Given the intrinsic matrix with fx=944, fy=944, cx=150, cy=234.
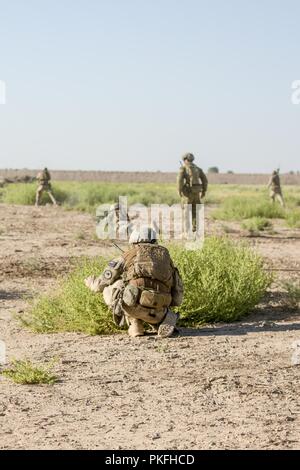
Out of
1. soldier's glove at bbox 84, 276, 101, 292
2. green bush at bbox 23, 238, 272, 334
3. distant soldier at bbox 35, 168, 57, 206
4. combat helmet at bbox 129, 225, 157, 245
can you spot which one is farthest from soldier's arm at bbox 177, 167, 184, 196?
distant soldier at bbox 35, 168, 57, 206

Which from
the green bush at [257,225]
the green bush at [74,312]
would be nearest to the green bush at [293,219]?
the green bush at [257,225]

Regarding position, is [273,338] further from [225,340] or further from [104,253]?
[104,253]

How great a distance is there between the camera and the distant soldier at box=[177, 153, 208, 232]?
17.2 metres

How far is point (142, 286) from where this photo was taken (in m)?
8.14

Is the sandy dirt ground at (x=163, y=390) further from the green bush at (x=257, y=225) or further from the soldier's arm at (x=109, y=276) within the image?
the green bush at (x=257, y=225)

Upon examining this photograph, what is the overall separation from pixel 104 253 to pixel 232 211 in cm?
1116

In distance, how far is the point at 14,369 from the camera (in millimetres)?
7277

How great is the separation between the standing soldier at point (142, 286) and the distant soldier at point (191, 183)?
344 inches

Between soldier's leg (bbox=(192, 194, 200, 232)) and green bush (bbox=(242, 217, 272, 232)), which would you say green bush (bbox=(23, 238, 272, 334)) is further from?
green bush (bbox=(242, 217, 272, 232))

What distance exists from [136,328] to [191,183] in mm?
9052

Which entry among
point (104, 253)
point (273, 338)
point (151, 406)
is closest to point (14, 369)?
point (151, 406)

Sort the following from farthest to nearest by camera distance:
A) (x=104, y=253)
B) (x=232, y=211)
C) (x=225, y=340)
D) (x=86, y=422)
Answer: (x=232, y=211) → (x=104, y=253) → (x=225, y=340) → (x=86, y=422)

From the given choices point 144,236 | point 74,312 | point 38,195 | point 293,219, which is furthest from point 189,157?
point 38,195
